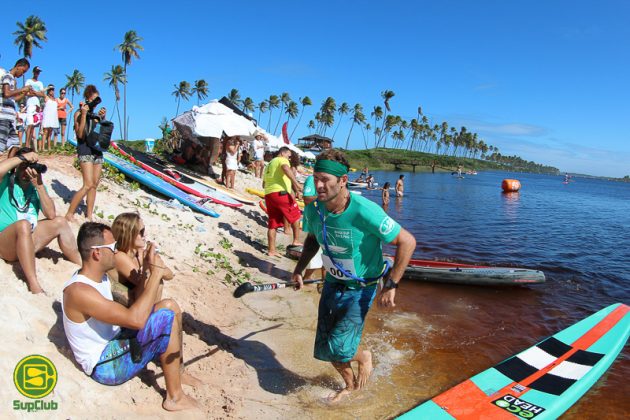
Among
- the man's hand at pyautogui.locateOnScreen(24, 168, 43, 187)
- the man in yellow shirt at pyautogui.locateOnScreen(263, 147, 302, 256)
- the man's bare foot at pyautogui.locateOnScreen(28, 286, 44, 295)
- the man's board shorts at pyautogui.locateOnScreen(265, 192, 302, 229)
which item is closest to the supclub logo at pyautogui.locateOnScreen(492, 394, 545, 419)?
the man's bare foot at pyautogui.locateOnScreen(28, 286, 44, 295)

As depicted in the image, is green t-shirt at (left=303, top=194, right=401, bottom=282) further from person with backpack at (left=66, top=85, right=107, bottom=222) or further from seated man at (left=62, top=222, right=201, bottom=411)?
person with backpack at (left=66, top=85, right=107, bottom=222)

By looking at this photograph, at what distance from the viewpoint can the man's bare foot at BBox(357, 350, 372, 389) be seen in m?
4.22

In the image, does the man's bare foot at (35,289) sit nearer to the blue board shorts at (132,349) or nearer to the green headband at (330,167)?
the blue board shorts at (132,349)

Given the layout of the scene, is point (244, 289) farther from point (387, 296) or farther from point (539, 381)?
point (539, 381)

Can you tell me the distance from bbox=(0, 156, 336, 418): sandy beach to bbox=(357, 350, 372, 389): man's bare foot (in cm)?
43

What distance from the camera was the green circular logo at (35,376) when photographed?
10.1 feet

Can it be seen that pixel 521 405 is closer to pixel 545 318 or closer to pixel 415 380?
pixel 415 380

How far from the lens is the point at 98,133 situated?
6.46m

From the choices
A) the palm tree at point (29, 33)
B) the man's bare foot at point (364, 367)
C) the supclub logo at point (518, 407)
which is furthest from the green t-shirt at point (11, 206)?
the palm tree at point (29, 33)

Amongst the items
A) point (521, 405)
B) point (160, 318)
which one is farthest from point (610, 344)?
point (160, 318)

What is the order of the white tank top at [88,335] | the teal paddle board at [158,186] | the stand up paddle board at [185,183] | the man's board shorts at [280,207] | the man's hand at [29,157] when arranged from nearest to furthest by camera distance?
the white tank top at [88,335] → the man's hand at [29,157] → the man's board shorts at [280,207] → the teal paddle board at [158,186] → the stand up paddle board at [185,183]

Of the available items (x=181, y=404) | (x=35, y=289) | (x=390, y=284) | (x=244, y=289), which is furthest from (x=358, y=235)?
(x=35, y=289)

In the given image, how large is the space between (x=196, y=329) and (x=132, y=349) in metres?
1.89

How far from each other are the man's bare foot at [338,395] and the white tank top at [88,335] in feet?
7.58
